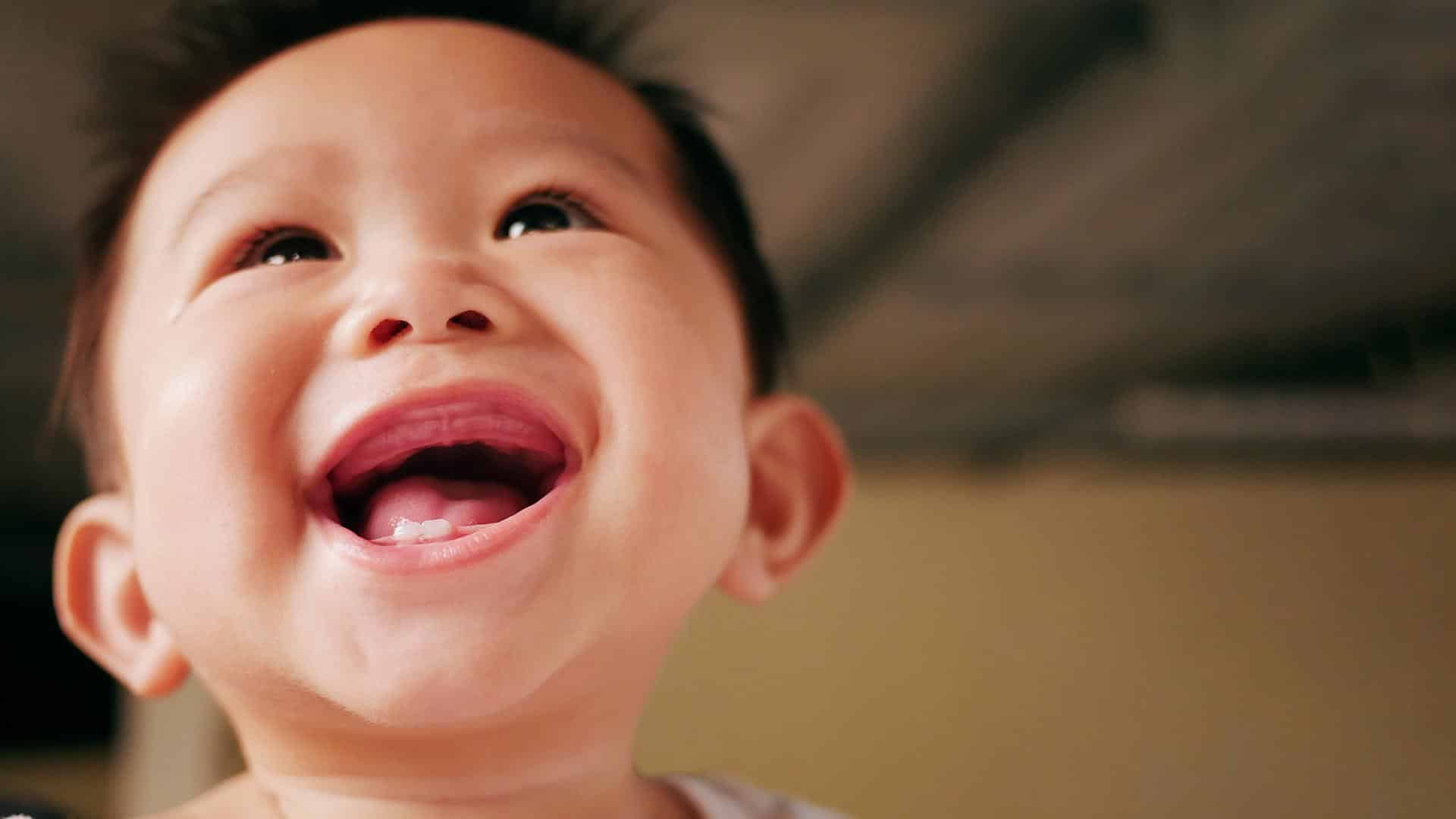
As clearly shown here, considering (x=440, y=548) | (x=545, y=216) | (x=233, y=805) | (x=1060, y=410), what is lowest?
(x=233, y=805)

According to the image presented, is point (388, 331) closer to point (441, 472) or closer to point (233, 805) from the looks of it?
point (441, 472)

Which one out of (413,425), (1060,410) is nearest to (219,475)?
(413,425)

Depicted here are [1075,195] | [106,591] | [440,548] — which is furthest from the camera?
[1075,195]

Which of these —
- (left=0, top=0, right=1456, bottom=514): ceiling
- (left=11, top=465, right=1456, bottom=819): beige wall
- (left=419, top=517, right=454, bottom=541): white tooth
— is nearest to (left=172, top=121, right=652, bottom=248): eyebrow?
(left=419, top=517, right=454, bottom=541): white tooth

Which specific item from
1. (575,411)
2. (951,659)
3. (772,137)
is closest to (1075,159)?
(772,137)

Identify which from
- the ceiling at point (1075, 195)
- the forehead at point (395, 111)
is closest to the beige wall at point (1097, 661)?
the ceiling at point (1075, 195)

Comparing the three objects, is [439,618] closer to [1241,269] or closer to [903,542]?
[1241,269]

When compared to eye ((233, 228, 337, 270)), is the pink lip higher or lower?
lower

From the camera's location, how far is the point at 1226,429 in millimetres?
1256

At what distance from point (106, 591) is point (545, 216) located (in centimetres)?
21

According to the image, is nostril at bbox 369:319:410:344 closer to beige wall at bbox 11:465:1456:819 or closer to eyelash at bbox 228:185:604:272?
eyelash at bbox 228:185:604:272

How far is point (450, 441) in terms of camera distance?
350 millimetres

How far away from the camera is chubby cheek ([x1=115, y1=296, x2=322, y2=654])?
1.11ft

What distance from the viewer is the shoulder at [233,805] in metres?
0.41
